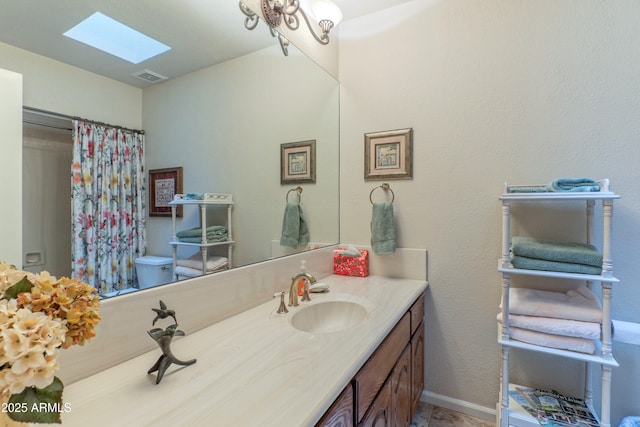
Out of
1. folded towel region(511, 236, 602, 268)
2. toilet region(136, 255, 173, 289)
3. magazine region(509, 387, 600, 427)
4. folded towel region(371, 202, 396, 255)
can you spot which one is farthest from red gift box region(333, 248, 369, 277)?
toilet region(136, 255, 173, 289)

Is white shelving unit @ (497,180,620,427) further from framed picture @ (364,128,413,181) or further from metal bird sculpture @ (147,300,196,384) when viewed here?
metal bird sculpture @ (147,300,196,384)

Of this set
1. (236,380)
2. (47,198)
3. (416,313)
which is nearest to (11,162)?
(47,198)

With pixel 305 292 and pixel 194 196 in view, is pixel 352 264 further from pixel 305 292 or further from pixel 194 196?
pixel 194 196

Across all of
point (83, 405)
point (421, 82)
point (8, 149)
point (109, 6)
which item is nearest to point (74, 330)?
point (83, 405)

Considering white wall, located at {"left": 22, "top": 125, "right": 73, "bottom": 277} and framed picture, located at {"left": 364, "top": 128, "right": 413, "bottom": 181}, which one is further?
framed picture, located at {"left": 364, "top": 128, "right": 413, "bottom": 181}

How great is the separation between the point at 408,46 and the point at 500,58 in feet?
1.60

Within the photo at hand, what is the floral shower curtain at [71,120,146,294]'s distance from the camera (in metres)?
0.73

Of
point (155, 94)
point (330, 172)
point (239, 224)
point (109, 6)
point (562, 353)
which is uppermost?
point (109, 6)

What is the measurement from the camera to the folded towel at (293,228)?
1518 millimetres

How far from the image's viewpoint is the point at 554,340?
112 cm

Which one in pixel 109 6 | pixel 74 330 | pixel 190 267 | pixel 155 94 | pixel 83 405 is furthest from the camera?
pixel 190 267

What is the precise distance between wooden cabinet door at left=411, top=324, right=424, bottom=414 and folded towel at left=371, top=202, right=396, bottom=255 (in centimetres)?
45

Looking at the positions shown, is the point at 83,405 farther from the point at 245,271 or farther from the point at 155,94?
the point at 155,94

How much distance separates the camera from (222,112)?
3.71 feet
